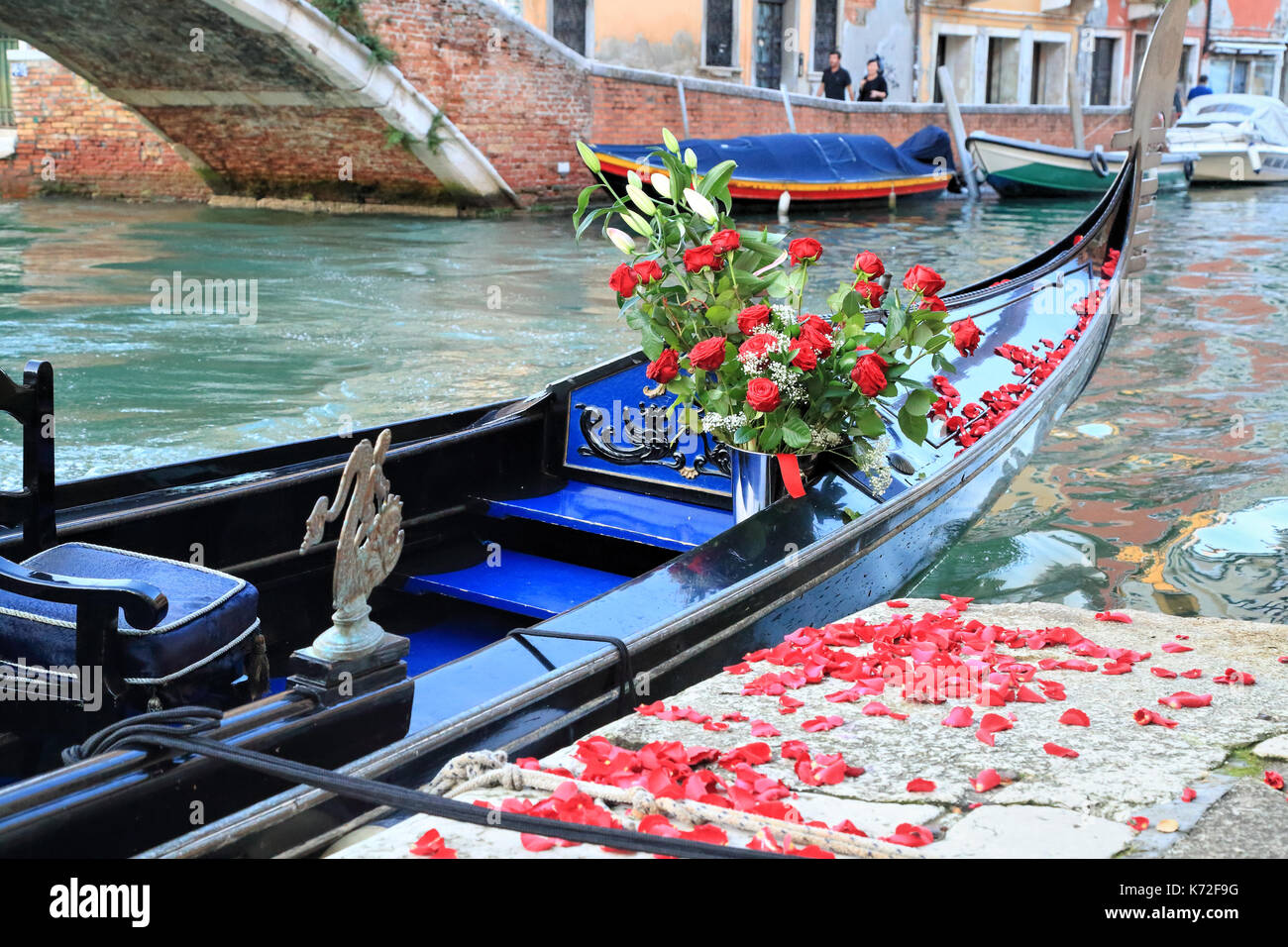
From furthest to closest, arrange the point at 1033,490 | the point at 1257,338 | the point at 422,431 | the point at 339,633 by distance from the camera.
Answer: the point at 1257,338 < the point at 1033,490 < the point at 422,431 < the point at 339,633

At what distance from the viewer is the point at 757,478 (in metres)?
2.00

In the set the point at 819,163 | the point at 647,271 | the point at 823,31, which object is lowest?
the point at 647,271

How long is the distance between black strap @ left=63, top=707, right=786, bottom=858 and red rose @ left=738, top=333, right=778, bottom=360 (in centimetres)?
92

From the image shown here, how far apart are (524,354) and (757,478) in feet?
10.8

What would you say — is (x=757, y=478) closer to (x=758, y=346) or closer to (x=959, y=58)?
(x=758, y=346)

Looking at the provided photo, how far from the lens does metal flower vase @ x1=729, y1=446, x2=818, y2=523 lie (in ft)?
6.49

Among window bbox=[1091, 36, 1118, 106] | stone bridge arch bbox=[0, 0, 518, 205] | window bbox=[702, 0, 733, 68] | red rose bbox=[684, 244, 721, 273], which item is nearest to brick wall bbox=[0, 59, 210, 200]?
stone bridge arch bbox=[0, 0, 518, 205]

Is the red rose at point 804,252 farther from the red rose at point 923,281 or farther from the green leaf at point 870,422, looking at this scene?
the green leaf at point 870,422

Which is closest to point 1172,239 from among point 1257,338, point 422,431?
point 1257,338

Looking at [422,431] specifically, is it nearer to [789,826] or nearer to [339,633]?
[339,633]

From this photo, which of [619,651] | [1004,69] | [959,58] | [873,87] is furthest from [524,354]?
[1004,69]

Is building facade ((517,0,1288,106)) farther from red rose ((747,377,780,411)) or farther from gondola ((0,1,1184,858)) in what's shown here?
red rose ((747,377,780,411))

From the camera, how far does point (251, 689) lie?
1.44 m
